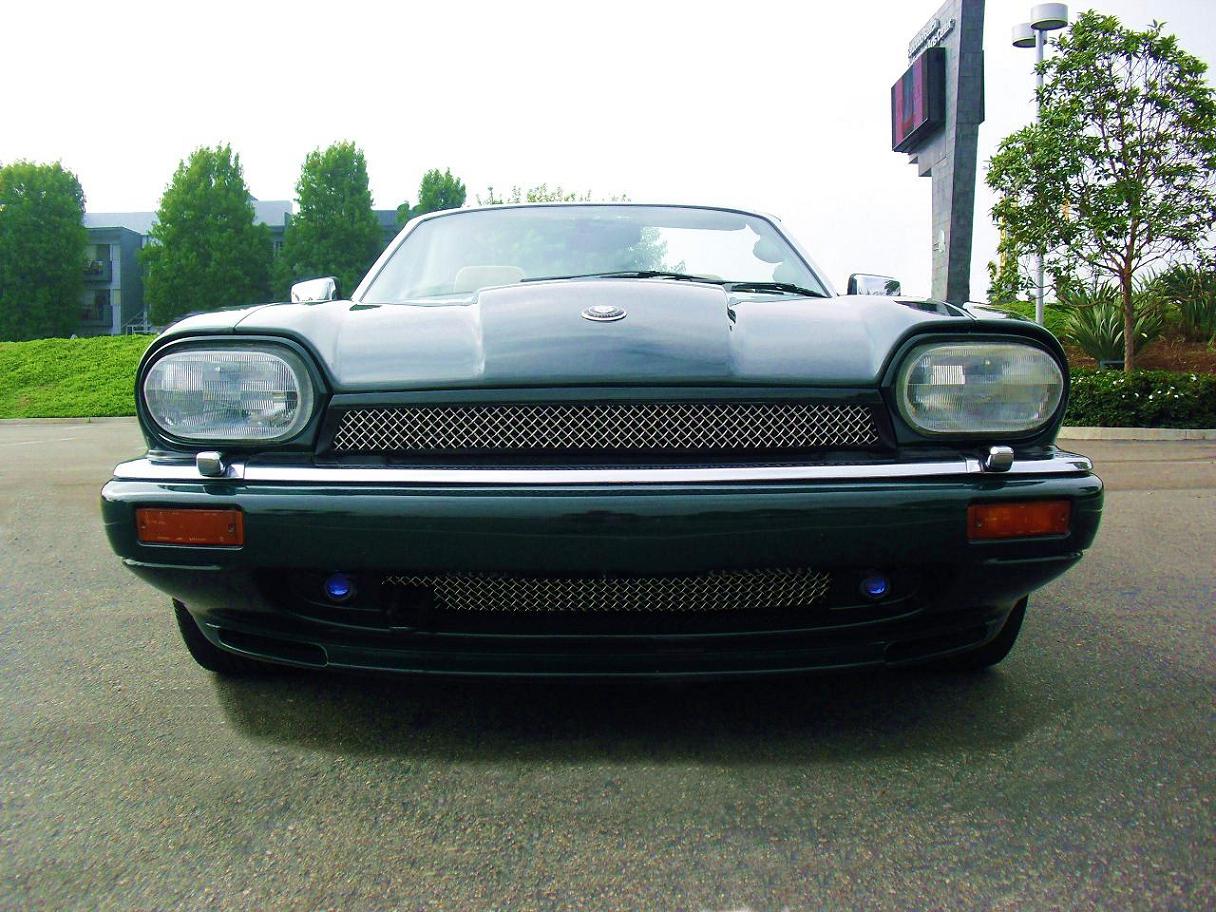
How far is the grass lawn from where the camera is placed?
60.5ft

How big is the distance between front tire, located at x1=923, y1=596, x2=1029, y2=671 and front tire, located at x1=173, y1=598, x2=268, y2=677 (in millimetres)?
1536

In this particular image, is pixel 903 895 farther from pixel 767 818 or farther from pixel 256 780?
pixel 256 780

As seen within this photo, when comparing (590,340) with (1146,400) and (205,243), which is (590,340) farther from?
(205,243)

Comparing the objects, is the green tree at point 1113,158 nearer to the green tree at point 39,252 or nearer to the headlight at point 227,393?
the headlight at point 227,393

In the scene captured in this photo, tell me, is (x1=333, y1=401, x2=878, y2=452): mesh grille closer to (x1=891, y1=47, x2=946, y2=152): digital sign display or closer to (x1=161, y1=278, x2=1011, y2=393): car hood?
(x1=161, y1=278, x2=1011, y2=393): car hood

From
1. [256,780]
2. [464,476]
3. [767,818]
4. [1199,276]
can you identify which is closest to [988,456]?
[767,818]

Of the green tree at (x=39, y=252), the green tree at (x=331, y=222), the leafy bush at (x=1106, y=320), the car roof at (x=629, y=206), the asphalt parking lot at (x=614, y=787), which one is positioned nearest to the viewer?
the asphalt parking lot at (x=614, y=787)

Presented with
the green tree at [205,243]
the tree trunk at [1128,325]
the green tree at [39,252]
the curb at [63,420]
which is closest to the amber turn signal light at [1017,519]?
the tree trunk at [1128,325]

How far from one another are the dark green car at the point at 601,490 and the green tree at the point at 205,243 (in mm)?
38692

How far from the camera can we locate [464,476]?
1.77m

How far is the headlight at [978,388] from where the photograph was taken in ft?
6.27

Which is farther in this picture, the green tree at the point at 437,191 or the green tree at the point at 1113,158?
the green tree at the point at 437,191

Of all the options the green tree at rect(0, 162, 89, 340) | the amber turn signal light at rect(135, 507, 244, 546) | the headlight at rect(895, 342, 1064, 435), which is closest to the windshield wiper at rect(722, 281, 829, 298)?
the headlight at rect(895, 342, 1064, 435)

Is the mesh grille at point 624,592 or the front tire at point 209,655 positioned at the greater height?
the mesh grille at point 624,592
